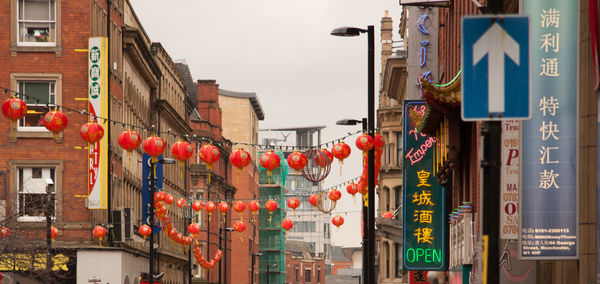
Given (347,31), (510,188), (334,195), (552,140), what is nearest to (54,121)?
(347,31)

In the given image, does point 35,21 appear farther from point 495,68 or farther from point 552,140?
point 495,68

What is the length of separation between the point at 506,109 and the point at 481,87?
29cm

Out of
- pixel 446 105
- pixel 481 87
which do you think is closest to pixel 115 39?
pixel 446 105


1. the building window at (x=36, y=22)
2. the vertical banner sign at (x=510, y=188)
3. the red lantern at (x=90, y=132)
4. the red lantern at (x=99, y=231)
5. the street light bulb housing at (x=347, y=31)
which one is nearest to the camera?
the vertical banner sign at (x=510, y=188)

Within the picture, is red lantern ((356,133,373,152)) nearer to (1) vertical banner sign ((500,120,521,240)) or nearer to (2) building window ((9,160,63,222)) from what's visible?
(1) vertical banner sign ((500,120,521,240))

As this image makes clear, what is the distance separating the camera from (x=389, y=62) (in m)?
68.9

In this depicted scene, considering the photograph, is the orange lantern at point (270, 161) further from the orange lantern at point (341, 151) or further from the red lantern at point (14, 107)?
the red lantern at point (14, 107)

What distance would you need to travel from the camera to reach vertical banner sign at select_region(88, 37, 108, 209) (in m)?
51.4

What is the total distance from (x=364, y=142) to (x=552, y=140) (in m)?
14.1

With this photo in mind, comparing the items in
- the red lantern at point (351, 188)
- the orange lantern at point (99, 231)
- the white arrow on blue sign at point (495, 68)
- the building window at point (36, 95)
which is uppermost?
the building window at point (36, 95)

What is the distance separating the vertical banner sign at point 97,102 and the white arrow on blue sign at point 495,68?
137 ft

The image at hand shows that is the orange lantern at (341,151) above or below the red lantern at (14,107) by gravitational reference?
below

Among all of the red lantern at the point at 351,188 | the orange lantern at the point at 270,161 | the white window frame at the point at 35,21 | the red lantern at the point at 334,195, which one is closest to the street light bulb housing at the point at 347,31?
the orange lantern at the point at 270,161

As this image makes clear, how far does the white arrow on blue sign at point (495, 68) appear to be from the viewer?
10.6 meters
